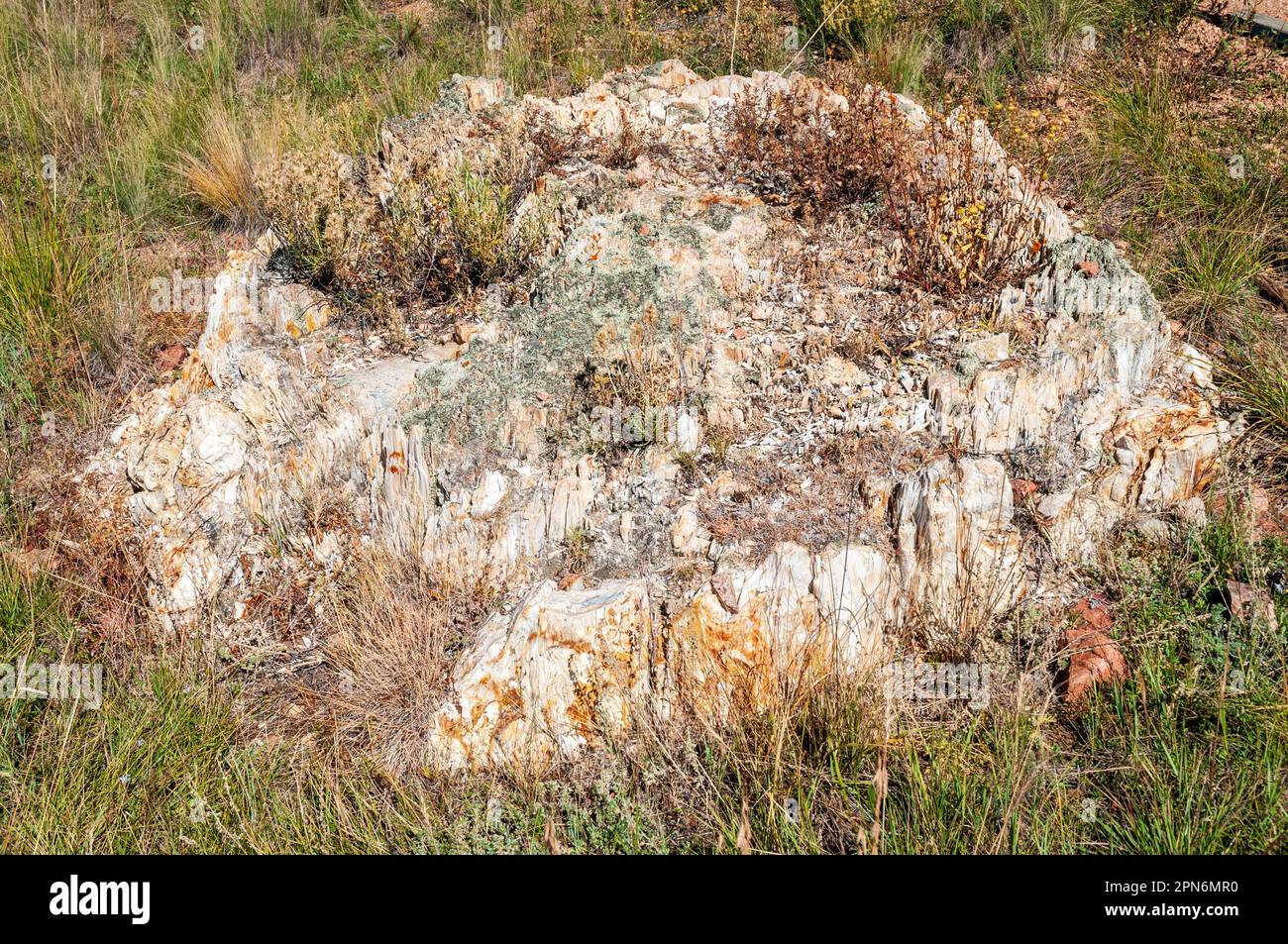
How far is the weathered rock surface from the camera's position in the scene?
3.12 meters

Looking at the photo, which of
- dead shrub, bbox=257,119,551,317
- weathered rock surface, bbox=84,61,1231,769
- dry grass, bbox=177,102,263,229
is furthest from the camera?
dry grass, bbox=177,102,263,229

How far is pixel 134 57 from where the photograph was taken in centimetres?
761

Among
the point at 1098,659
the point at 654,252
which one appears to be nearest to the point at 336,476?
the point at 654,252

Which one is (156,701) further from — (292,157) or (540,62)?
(540,62)
